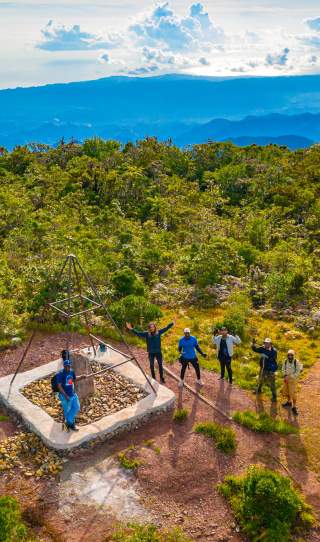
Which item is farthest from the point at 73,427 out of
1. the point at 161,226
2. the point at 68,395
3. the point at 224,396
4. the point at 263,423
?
the point at 161,226

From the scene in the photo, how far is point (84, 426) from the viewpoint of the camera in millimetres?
11891

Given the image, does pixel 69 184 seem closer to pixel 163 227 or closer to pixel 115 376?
pixel 163 227

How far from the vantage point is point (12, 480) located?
10.6m

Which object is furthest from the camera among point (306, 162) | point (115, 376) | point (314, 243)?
point (306, 162)

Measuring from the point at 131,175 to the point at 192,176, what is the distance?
10.7 metres

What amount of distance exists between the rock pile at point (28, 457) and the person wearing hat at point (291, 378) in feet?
20.2

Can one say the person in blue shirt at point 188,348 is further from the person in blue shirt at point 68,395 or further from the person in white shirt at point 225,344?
the person in blue shirt at point 68,395

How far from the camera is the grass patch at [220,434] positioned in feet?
37.8

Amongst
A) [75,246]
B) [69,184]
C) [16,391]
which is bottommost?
[16,391]

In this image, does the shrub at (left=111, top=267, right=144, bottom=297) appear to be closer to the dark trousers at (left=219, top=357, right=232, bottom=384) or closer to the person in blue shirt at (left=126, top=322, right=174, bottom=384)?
the person in blue shirt at (left=126, top=322, right=174, bottom=384)

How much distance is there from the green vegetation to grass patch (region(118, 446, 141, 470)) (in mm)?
2394

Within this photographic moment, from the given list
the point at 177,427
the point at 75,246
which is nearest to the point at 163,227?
the point at 75,246

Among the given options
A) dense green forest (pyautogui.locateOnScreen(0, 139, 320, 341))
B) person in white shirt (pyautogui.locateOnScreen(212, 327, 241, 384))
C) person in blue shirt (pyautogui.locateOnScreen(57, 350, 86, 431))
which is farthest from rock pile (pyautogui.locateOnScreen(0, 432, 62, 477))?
dense green forest (pyautogui.locateOnScreen(0, 139, 320, 341))

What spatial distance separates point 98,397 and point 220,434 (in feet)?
11.8
